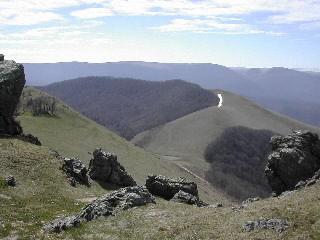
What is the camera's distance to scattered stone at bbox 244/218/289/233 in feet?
99.1

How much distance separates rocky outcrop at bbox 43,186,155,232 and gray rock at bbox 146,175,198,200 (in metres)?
14.7

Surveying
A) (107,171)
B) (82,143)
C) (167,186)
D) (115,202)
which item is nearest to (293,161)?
(167,186)

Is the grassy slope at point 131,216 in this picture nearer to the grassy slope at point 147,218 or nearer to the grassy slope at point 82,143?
the grassy slope at point 147,218

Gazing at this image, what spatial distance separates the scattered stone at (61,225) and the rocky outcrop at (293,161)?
1538 inches

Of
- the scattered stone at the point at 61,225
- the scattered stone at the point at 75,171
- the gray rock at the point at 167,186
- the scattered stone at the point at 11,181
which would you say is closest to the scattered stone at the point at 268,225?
the scattered stone at the point at 61,225

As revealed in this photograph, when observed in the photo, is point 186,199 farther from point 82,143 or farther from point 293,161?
point 82,143

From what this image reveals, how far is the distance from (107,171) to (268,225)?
4472 cm

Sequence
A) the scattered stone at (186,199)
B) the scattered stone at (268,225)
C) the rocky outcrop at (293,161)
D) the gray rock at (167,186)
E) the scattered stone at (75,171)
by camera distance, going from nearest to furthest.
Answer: the scattered stone at (268,225) → the scattered stone at (186,199) → the rocky outcrop at (293,161) → the gray rock at (167,186) → the scattered stone at (75,171)

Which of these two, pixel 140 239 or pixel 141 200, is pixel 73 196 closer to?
pixel 141 200

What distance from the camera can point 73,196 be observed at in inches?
2094

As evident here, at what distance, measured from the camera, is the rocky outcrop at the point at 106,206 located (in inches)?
1339

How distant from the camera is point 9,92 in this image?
77.0m

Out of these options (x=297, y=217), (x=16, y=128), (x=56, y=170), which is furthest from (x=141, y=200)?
(x=16, y=128)

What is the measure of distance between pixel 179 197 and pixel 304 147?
23403mm
